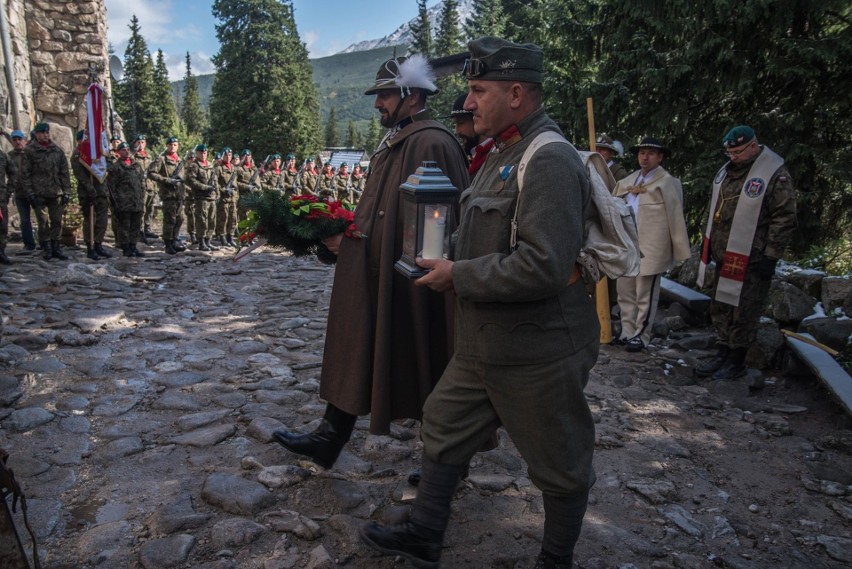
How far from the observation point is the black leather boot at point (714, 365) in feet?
18.5

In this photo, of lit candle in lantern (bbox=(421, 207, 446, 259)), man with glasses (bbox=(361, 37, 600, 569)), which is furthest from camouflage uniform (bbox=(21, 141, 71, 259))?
man with glasses (bbox=(361, 37, 600, 569))

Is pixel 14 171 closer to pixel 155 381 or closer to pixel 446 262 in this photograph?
pixel 155 381

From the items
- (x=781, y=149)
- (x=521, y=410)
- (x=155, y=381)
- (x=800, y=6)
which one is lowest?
(x=155, y=381)

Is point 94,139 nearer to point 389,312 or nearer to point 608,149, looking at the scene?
point 608,149

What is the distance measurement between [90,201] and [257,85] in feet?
113

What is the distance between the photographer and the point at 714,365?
564 cm

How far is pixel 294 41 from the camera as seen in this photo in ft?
158

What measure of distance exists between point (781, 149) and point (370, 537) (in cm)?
720

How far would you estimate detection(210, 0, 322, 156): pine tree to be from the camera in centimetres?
4259

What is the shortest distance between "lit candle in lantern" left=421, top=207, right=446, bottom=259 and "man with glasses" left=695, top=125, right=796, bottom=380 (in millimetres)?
4005

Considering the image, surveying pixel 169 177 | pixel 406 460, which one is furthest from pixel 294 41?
pixel 406 460

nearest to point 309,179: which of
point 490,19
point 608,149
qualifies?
point 490,19

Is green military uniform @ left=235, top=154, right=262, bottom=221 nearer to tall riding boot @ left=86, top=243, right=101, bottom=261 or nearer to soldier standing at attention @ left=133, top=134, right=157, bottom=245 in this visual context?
soldier standing at attention @ left=133, top=134, right=157, bottom=245

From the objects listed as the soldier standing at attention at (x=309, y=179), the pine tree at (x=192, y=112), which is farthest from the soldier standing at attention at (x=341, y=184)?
the pine tree at (x=192, y=112)
